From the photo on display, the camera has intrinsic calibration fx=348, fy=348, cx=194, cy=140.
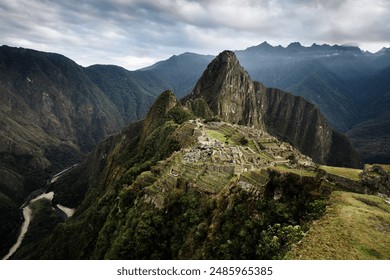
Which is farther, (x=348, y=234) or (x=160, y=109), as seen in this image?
(x=160, y=109)

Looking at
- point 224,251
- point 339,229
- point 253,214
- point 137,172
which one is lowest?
point 137,172

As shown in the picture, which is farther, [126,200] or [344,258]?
[126,200]

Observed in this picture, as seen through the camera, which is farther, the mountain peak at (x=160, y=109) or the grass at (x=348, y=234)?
the mountain peak at (x=160, y=109)

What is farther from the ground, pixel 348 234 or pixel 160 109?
pixel 348 234

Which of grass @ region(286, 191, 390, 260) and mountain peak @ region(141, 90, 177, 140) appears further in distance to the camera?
mountain peak @ region(141, 90, 177, 140)

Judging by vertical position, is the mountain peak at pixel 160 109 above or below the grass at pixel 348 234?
below

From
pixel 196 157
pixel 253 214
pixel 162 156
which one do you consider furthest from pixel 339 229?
pixel 162 156

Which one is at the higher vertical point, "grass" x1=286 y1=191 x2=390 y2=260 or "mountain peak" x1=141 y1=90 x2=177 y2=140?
"grass" x1=286 y1=191 x2=390 y2=260
